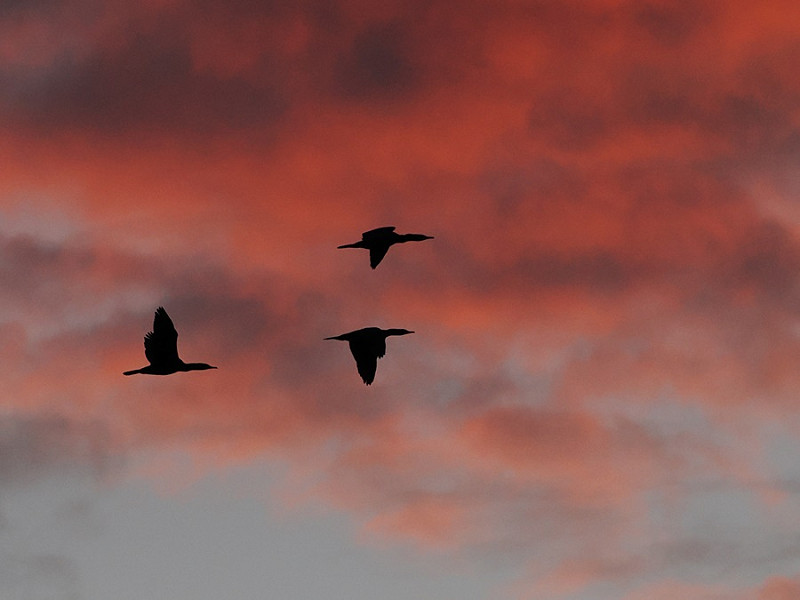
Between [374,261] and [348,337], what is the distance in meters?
3.21

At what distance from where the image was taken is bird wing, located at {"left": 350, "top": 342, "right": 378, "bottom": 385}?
104 m

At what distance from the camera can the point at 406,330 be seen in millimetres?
108000

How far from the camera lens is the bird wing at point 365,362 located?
104000 mm

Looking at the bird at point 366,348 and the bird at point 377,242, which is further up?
the bird at point 377,242

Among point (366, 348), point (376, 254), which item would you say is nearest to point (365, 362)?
point (366, 348)

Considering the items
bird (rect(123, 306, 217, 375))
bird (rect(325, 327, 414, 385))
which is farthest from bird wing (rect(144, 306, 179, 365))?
bird (rect(325, 327, 414, 385))

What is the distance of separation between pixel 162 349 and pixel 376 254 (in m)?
9.18

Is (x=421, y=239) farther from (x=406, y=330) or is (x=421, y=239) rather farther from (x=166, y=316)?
(x=166, y=316)

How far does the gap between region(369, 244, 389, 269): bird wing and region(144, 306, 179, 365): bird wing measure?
320 inches

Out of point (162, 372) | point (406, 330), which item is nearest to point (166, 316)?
point (162, 372)

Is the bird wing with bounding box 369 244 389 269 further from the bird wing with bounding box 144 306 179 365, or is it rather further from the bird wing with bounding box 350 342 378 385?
the bird wing with bounding box 144 306 179 365

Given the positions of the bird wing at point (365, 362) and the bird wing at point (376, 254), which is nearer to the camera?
the bird wing at point (365, 362)

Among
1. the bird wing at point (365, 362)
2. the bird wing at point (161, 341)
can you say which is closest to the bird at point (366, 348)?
the bird wing at point (365, 362)

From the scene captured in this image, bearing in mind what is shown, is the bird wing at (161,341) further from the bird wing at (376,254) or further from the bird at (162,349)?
the bird wing at (376,254)
